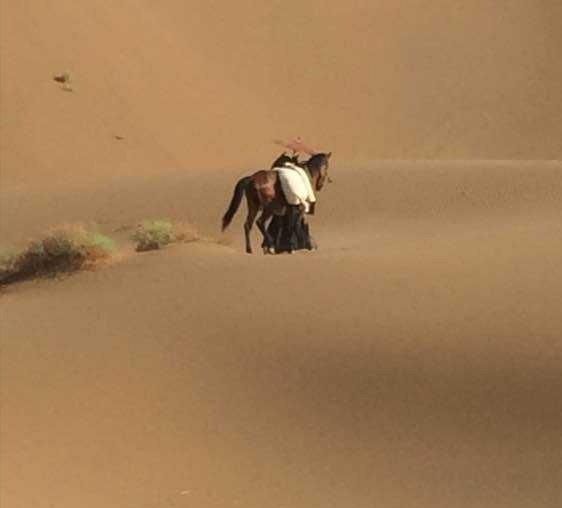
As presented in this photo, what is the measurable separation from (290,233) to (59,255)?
4397 millimetres

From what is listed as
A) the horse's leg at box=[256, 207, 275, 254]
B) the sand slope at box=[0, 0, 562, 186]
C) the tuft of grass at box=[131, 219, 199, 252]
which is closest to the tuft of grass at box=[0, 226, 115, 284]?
the tuft of grass at box=[131, 219, 199, 252]

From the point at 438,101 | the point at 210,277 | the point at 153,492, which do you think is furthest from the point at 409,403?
the point at 438,101

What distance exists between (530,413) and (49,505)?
3390 millimetres

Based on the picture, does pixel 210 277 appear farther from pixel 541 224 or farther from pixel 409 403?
pixel 541 224

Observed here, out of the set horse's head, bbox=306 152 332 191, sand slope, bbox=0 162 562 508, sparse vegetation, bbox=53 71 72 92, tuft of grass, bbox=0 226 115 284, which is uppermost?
sparse vegetation, bbox=53 71 72 92

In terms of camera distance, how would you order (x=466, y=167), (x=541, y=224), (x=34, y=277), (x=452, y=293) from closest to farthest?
(x=452, y=293), (x=34, y=277), (x=541, y=224), (x=466, y=167)

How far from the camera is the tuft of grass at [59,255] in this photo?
14.6 meters

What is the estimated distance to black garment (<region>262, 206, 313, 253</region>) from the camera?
18062 millimetres

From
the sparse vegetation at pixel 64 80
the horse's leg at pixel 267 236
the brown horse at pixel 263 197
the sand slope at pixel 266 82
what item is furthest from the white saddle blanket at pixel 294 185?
the sparse vegetation at pixel 64 80

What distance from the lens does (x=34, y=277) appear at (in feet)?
48.9

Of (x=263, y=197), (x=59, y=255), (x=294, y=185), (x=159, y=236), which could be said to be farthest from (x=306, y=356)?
(x=263, y=197)

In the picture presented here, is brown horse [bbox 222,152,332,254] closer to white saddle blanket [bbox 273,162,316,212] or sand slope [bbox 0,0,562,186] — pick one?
white saddle blanket [bbox 273,162,316,212]

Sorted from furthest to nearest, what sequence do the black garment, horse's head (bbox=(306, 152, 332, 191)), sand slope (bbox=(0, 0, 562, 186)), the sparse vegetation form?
the sparse vegetation
sand slope (bbox=(0, 0, 562, 186))
horse's head (bbox=(306, 152, 332, 191))
the black garment

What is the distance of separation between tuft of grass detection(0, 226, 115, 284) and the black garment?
3.49 m
